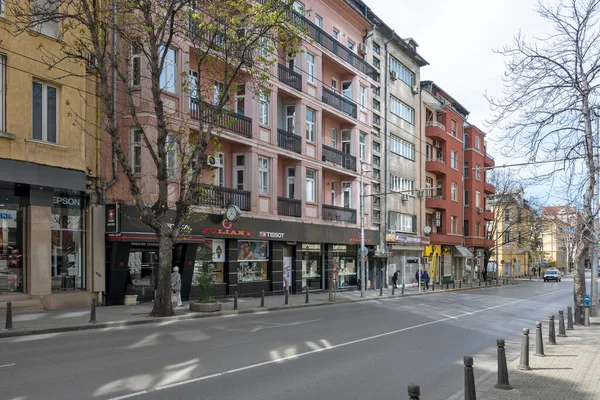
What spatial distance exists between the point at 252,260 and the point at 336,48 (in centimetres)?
1515

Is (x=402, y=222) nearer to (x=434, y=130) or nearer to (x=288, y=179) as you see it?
(x=434, y=130)

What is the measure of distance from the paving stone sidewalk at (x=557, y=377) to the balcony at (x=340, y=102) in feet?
78.8

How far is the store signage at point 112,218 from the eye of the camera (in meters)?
20.2

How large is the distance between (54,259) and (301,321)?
29.6ft

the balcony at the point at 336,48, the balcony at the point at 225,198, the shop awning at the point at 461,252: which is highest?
the balcony at the point at 336,48

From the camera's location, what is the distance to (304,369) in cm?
952

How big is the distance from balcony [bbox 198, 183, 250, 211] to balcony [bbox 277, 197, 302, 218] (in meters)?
2.83

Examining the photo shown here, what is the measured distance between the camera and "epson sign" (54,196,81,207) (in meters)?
19.1

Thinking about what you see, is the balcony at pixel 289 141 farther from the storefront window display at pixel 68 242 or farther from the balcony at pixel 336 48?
the storefront window display at pixel 68 242

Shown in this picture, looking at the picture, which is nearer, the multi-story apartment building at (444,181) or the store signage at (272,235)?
the store signage at (272,235)

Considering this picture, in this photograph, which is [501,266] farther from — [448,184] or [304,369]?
[304,369]

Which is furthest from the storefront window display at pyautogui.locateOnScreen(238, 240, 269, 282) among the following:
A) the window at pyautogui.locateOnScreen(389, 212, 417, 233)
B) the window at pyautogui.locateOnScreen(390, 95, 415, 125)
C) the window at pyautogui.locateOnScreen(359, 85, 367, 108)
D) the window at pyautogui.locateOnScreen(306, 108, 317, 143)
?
the window at pyautogui.locateOnScreen(390, 95, 415, 125)

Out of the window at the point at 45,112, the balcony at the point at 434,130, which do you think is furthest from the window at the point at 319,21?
the balcony at the point at 434,130

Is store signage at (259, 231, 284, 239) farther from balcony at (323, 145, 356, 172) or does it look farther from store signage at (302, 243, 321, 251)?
balcony at (323, 145, 356, 172)
